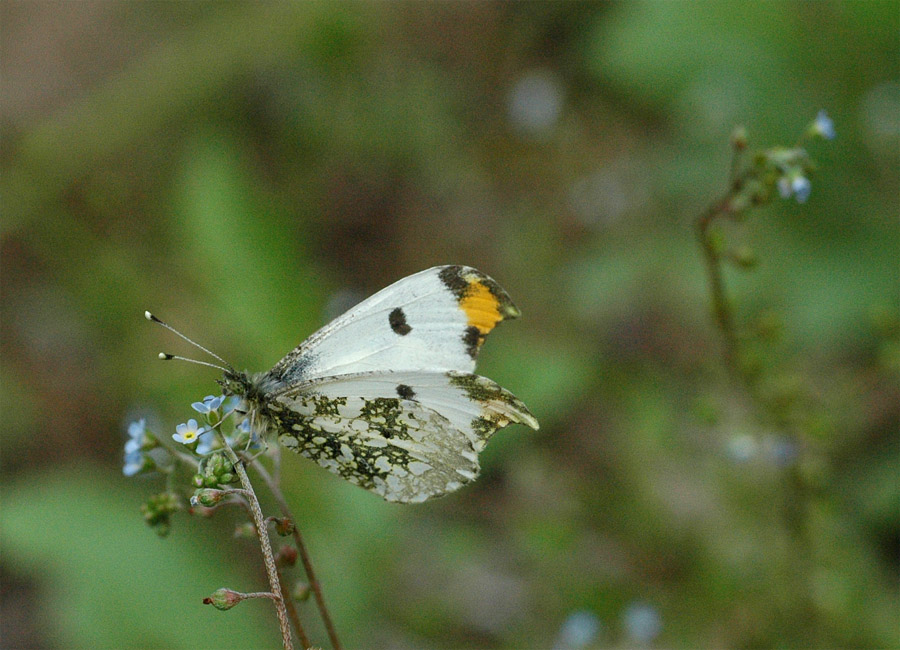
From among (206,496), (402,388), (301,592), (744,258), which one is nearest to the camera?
(206,496)

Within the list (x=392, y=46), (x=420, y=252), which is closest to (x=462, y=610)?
(x=420, y=252)

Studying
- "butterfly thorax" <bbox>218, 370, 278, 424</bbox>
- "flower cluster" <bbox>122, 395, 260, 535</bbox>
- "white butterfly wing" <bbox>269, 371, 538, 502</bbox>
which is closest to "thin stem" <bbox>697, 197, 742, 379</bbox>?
"white butterfly wing" <bbox>269, 371, 538, 502</bbox>

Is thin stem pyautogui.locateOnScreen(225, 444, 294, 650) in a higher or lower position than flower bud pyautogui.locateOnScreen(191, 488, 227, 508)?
lower

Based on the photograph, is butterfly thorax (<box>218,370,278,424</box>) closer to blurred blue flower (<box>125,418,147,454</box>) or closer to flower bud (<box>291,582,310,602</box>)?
blurred blue flower (<box>125,418,147,454</box>)

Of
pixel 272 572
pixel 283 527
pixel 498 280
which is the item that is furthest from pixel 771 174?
pixel 498 280

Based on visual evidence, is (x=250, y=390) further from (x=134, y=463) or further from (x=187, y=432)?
(x=134, y=463)

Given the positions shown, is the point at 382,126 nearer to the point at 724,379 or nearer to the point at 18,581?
the point at 724,379

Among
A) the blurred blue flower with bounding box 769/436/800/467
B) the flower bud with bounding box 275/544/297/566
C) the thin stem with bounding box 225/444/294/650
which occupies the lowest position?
the thin stem with bounding box 225/444/294/650

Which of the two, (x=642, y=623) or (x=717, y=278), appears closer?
(x=717, y=278)
